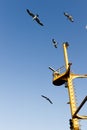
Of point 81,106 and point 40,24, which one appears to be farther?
point 40,24

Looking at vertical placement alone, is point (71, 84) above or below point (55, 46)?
below

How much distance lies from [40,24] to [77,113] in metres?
9.57

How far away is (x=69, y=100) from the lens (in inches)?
1211

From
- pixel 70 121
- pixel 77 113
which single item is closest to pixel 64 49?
pixel 70 121

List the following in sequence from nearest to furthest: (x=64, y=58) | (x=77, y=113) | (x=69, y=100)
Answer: (x=77, y=113), (x=69, y=100), (x=64, y=58)

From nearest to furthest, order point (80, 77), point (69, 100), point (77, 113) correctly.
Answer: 1. point (77, 113)
2. point (69, 100)
3. point (80, 77)

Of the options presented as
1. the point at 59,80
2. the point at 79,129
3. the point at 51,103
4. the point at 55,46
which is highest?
the point at 55,46

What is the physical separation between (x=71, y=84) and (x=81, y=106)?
10184 millimetres

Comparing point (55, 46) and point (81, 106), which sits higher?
point (55, 46)

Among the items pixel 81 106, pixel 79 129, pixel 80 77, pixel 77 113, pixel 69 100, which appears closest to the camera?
pixel 81 106

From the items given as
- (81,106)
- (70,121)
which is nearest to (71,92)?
(70,121)

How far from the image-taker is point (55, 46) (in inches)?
1243

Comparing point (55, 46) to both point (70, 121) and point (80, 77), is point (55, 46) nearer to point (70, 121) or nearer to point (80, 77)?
point (80, 77)

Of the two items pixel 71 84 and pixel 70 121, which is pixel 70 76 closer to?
pixel 71 84
